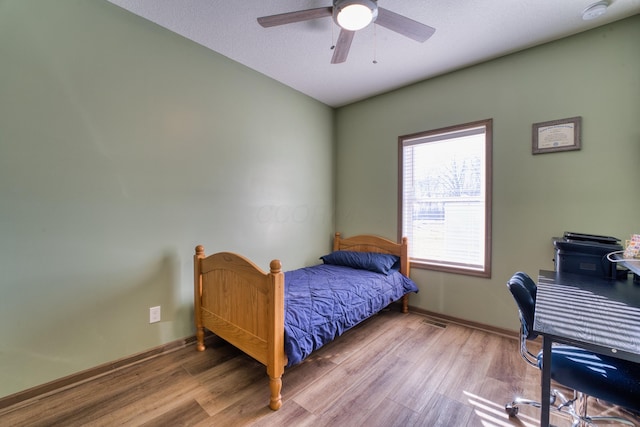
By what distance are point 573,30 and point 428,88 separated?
1.19 m

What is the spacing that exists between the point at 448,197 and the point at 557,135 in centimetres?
103

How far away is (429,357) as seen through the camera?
2203mm

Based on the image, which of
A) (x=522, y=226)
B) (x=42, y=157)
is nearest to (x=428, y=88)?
(x=522, y=226)

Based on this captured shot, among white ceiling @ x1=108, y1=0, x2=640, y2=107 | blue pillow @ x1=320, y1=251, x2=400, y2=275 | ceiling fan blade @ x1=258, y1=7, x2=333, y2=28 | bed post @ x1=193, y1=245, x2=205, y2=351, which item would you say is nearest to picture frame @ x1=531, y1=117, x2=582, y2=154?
white ceiling @ x1=108, y1=0, x2=640, y2=107

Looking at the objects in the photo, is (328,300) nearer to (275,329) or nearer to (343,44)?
(275,329)

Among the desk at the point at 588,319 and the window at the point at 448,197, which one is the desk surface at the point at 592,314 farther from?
the window at the point at 448,197

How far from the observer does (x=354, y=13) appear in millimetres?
1663

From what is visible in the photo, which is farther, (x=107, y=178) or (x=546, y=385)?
(x=107, y=178)

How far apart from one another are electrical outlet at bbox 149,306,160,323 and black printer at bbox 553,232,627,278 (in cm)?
311

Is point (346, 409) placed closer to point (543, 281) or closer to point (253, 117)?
point (543, 281)

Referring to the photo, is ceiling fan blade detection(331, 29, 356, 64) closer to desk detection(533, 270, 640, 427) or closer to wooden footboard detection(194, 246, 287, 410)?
wooden footboard detection(194, 246, 287, 410)

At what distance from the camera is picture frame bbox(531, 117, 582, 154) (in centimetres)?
223

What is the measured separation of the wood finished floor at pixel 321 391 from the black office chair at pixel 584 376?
0.61ft

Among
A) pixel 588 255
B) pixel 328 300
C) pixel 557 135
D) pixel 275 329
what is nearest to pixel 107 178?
pixel 275 329
